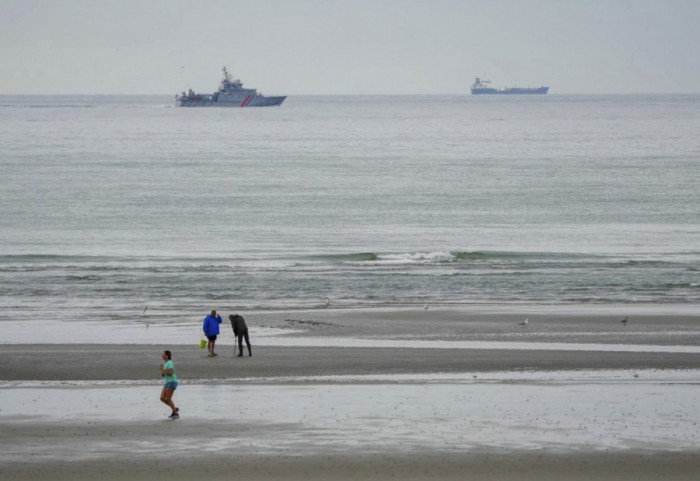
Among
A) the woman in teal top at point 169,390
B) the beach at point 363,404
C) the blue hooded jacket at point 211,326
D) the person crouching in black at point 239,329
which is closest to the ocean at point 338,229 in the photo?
the beach at point 363,404

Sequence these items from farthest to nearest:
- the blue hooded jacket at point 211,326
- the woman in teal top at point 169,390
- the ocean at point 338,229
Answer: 1. the ocean at point 338,229
2. the blue hooded jacket at point 211,326
3. the woman in teal top at point 169,390

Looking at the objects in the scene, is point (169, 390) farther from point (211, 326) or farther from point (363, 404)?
point (211, 326)

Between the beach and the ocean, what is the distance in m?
6.33

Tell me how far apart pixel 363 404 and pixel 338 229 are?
37400 mm

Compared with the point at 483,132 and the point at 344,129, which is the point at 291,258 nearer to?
the point at 483,132

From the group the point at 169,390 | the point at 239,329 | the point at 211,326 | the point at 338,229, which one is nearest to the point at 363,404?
the point at 169,390

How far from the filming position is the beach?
16547 mm

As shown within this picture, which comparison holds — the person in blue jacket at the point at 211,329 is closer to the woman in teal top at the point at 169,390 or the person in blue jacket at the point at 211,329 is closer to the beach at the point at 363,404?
the beach at the point at 363,404

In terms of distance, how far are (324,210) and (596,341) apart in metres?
40.0

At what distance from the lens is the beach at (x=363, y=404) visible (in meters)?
16.5

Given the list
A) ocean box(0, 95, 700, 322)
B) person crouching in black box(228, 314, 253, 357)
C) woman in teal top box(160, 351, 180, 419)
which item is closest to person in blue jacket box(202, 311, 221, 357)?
person crouching in black box(228, 314, 253, 357)

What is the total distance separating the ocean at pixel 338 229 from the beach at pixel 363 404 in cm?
633

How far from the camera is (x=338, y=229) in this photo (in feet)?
188

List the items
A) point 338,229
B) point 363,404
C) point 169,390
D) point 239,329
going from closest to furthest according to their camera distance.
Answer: point 169,390, point 363,404, point 239,329, point 338,229
